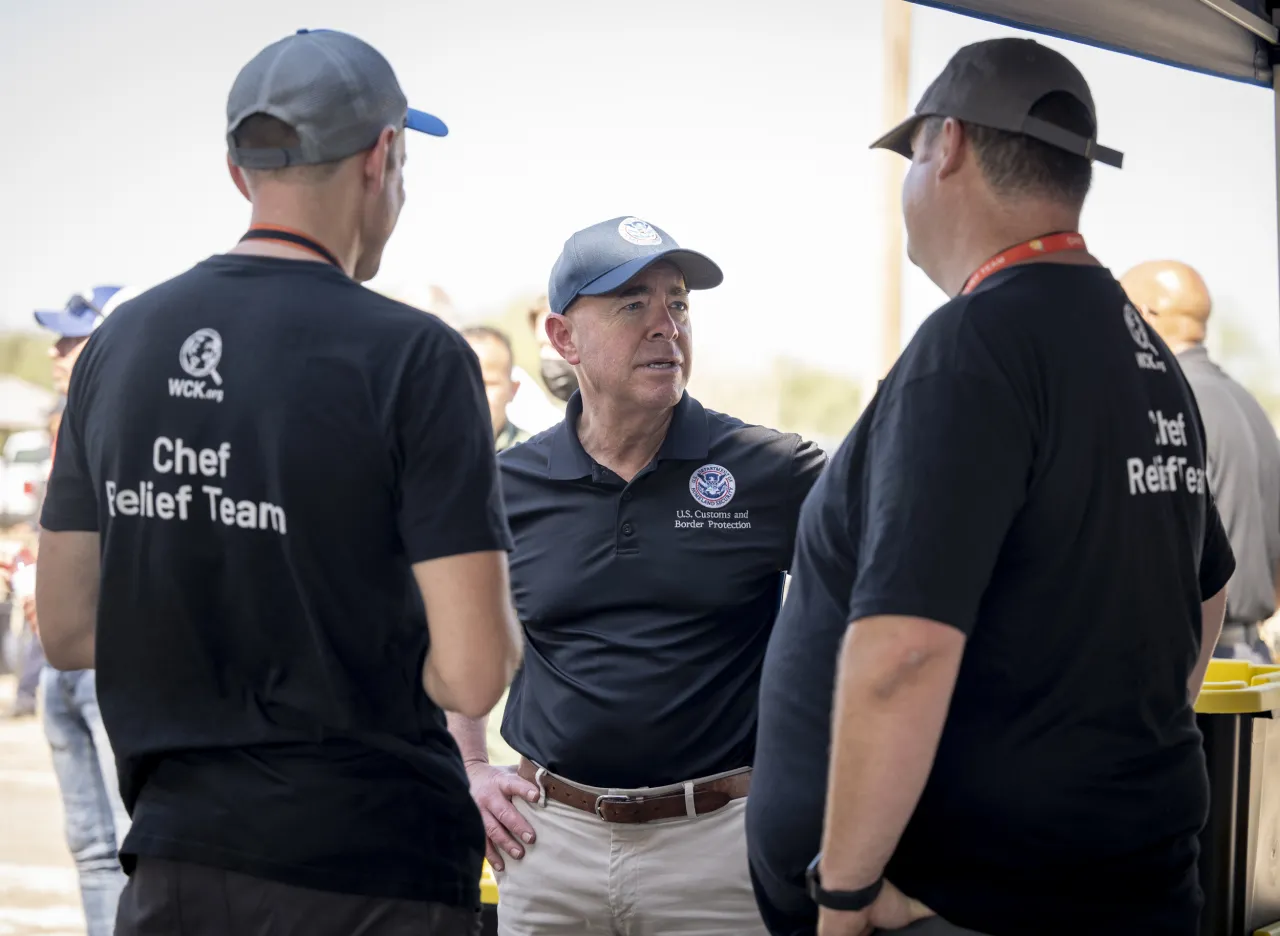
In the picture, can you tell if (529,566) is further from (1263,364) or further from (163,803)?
(1263,364)

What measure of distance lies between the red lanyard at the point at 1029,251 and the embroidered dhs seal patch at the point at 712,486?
735 mm

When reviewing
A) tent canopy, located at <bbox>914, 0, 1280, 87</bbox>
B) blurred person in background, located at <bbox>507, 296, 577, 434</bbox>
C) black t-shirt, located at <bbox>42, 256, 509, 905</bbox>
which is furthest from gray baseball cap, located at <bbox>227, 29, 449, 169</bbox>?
blurred person in background, located at <bbox>507, 296, 577, 434</bbox>

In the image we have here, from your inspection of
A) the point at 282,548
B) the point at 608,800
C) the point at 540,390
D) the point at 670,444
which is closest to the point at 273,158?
the point at 282,548

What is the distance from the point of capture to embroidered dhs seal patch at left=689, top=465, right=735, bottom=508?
6.50 ft

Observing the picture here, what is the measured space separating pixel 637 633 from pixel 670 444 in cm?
30

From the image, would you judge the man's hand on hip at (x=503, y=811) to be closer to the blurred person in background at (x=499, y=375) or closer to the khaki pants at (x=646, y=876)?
the khaki pants at (x=646, y=876)

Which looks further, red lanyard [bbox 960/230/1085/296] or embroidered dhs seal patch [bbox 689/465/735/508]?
embroidered dhs seal patch [bbox 689/465/735/508]

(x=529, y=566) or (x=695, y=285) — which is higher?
(x=695, y=285)

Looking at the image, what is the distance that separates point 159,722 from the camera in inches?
48.4

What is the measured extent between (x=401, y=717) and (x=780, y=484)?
0.91 m

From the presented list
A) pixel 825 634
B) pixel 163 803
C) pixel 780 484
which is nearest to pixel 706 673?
pixel 780 484

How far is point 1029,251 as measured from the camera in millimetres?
1289

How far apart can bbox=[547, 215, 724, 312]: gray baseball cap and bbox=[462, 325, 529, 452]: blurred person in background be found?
2.46 meters

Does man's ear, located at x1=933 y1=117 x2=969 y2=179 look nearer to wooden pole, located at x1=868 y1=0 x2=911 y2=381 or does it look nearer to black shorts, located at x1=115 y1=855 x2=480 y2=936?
black shorts, located at x1=115 y1=855 x2=480 y2=936
